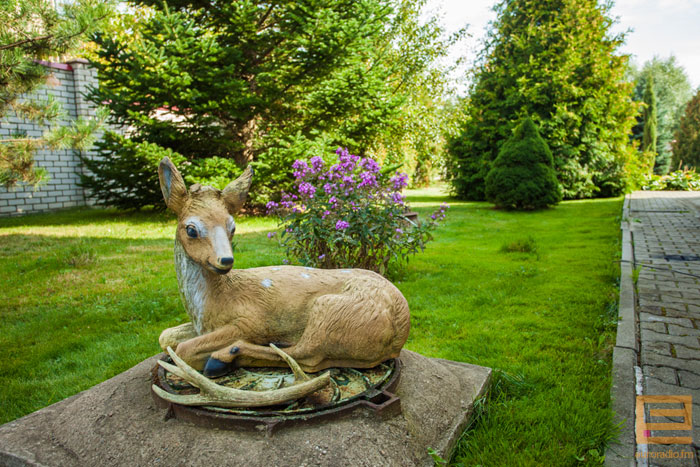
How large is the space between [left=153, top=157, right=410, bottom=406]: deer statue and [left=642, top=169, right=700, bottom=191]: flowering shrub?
2050 centimetres

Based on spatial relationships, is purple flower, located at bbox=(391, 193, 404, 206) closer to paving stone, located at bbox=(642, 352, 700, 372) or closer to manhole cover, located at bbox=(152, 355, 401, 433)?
paving stone, located at bbox=(642, 352, 700, 372)

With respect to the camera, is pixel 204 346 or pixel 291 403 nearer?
pixel 291 403

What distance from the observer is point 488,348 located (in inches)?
145

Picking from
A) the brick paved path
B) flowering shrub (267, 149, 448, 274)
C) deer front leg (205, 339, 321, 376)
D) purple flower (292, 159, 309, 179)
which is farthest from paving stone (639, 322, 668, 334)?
purple flower (292, 159, 309, 179)

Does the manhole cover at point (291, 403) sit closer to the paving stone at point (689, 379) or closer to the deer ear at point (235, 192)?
the deer ear at point (235, 192)

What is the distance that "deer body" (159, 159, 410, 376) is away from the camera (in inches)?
79.0

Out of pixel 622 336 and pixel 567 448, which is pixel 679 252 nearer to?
pixel 622 336

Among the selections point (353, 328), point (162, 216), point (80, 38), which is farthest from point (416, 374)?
point (162, 216)

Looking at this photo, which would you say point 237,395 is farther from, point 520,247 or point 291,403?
point 520,247

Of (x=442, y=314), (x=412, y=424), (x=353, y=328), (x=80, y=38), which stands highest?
(x=80, y=38)

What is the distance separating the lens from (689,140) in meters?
31.1

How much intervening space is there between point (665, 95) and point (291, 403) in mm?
47632

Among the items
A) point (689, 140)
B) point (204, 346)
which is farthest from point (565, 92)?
point (689, 140)

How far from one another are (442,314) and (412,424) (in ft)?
8.95
